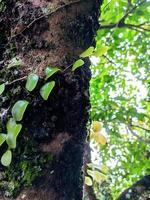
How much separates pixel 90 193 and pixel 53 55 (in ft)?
8.99

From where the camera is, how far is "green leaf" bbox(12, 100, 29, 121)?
0.73m

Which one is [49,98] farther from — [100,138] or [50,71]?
[100,138]

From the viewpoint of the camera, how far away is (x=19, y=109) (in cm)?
73

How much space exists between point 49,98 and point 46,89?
29 mm

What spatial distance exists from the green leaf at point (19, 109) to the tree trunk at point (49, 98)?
2 centimetres

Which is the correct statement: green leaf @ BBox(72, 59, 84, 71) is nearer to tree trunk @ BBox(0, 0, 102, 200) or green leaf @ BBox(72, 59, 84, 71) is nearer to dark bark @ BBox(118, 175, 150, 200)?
tree trunk @ BBox(0, 0, 102, 200)

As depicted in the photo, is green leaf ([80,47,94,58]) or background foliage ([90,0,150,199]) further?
background foliage ([90,0,150,199])

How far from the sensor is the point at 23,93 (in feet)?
2.54

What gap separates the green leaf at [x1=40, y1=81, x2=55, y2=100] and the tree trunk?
20 millimetres

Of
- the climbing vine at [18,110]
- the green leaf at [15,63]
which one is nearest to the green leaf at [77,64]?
the climbing vine at [18,110]

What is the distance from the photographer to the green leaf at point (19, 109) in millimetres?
726

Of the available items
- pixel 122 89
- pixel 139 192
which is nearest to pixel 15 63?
pixel 139 192

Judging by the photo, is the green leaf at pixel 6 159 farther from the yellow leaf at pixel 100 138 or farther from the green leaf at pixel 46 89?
the yellow leaf at pixel 100 138

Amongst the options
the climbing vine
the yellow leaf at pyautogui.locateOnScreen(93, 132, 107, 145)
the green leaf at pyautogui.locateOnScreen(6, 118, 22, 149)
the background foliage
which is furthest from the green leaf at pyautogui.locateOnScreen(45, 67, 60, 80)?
the background foliage
